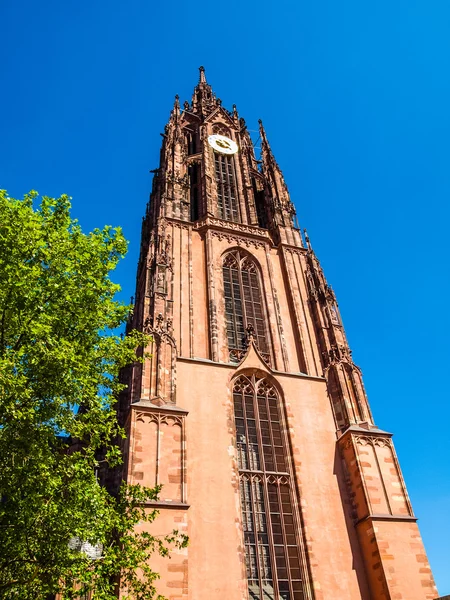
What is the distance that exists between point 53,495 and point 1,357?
252 cm

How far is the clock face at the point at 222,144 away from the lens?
101 ft

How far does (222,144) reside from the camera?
31.4 meters

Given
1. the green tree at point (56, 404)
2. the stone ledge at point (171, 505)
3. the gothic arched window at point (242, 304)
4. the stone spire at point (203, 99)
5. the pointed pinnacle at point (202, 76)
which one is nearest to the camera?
the green tree at point (56, 404)

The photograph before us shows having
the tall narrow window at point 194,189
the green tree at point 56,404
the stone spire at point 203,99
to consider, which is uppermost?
the stone spire at point 203,99

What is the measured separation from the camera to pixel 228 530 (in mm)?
14414

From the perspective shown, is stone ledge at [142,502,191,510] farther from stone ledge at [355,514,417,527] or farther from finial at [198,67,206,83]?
finial at [198,67,206,83]

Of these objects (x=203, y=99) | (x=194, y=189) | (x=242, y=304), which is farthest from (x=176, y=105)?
(x=242, y=304)

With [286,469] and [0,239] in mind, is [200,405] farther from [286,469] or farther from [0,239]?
[0,239]

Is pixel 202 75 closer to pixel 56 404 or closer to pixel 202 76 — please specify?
pixel 202 76

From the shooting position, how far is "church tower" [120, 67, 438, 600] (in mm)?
14180

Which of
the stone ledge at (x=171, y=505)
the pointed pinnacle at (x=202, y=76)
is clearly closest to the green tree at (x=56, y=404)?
the stone ledge at (x=171, y=505)

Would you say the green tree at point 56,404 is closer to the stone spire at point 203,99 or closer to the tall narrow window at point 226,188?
the tall narrow window at point 226,188

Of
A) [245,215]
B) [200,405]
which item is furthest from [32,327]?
[245,215]

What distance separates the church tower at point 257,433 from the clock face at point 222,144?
699cm
